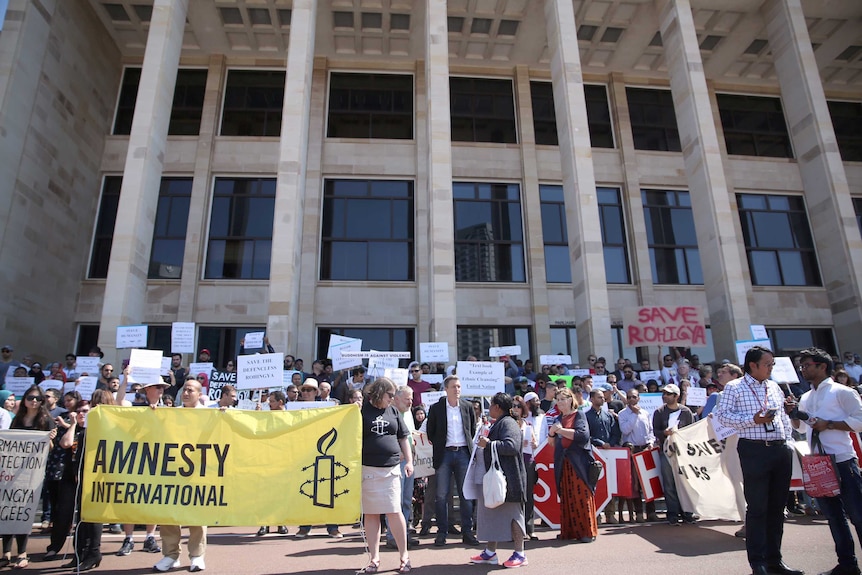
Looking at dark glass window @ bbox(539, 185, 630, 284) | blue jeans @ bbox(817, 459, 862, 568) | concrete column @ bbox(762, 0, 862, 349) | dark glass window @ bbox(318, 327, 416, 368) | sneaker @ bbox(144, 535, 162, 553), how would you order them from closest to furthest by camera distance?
blue jeans @ bbox(817, 459, 862, 568), sneaker @ bbox(144, 535, 162, 553), concrete column @ bbox(762, 0, 862, 349), dark glass window @ bbox(318, 327, 416, 368), dark glass window @ bbox(539, 185, 630, 284)

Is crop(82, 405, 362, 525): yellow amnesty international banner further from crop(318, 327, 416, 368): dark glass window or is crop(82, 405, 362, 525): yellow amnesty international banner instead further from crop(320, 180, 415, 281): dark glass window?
crop(320, 180, 415, 281): dark glass window

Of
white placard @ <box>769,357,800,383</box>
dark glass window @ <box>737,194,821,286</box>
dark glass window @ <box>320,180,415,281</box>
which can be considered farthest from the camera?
dark glass window @ <box>737,194,821,286</box>

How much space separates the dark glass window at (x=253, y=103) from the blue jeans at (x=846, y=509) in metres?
22.1

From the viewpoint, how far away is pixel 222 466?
6219mm

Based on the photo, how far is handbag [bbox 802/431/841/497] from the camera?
209 inches

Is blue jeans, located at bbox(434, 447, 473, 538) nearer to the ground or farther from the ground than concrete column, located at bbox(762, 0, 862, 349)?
nearer to the ground

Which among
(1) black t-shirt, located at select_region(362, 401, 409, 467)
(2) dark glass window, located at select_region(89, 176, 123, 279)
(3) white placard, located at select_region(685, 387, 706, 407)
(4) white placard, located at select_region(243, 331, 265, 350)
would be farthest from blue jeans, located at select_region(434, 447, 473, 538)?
(2) dark glass window, located at select_region(89, 176, 123, 279)

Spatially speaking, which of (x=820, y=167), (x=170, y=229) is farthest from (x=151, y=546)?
(x=820, y=167)

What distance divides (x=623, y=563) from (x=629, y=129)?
70.5 ft

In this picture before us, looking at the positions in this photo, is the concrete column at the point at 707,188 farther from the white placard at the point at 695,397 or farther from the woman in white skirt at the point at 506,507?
the woman in white skirt at the point at 506,507

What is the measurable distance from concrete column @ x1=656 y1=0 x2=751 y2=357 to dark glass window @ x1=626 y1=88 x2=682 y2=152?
12.3 feet

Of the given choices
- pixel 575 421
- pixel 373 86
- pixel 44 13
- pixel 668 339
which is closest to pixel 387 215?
pixel 373 86

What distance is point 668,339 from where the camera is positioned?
16578 mm

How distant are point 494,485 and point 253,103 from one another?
71.3 ft
